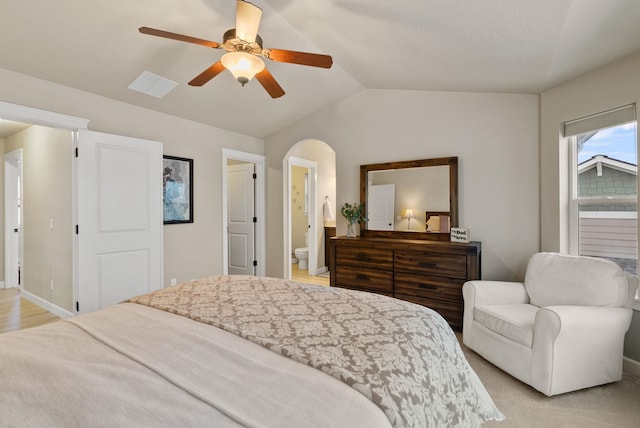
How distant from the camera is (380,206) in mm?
4141

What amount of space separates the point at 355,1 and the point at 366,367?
7.36 ft

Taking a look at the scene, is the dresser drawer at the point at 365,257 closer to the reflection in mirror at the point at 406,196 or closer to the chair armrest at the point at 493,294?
the reflection in mirror at the point at 406,196

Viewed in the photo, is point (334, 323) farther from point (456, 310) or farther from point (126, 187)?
point (126, 187)

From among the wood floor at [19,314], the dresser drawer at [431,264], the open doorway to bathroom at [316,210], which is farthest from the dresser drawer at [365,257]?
the wood floor at [19,314]

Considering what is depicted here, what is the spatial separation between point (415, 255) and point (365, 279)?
0.67 meters

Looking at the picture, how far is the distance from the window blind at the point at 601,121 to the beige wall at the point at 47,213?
15.7ft

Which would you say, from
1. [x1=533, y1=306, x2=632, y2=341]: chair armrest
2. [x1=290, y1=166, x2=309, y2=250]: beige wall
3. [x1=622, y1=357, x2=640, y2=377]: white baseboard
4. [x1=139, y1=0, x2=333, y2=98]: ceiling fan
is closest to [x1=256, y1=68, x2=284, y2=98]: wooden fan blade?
[x1=139, y1=0, x2=333, y2=98]: ceiling fan

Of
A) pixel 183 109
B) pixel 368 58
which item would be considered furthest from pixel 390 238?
pixel 183 109

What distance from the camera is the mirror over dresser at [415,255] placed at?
3.28 m

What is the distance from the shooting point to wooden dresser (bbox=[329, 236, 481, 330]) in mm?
3254

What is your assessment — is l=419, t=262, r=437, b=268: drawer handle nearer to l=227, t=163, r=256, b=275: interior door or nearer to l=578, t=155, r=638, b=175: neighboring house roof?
l=578, t=155, r=638, b=175: neighboring house roof

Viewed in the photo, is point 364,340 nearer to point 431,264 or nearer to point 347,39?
point 431,264

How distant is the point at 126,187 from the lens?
3.35 m

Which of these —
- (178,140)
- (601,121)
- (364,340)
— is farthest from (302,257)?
(364,340)
